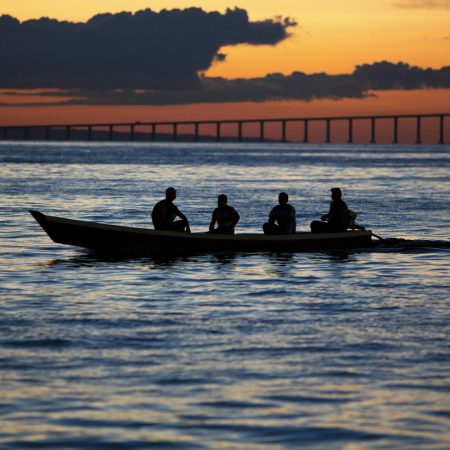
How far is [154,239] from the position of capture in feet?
77.4

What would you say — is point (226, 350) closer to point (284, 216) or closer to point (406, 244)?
point (284, 216)

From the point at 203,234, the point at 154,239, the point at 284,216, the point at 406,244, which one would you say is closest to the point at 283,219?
the point at 284,216

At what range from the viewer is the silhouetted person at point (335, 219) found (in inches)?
975

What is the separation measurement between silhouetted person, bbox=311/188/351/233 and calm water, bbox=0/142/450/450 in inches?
28.9

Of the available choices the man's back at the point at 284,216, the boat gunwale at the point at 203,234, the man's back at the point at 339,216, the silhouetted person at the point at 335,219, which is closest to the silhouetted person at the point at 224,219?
the boat gunwale at the point at 203,234

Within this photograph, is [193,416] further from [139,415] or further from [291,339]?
[291,339]

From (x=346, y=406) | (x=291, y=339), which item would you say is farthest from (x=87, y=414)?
(x=291, y=339)

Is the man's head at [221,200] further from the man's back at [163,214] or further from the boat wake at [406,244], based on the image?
the boat wake at [406,244]

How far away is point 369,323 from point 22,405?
6311 millimetres

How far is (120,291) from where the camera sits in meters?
18.5

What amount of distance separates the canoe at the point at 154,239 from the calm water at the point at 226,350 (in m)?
0.32

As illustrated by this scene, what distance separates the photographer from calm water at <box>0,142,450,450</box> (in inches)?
380

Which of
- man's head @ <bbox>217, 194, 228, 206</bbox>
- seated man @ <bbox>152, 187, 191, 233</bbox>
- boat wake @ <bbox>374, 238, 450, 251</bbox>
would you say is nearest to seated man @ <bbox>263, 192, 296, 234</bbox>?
man's head @ <bbox>217, 194, 228, 206</bbox>

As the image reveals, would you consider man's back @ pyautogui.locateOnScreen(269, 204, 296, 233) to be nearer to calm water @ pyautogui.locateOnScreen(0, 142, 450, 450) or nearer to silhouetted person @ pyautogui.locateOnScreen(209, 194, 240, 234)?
calm water @ pyautogui.locateOnScreen(0, 142, 450, 450)
